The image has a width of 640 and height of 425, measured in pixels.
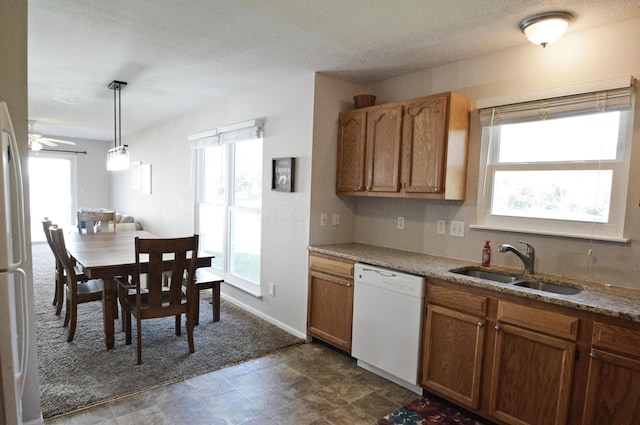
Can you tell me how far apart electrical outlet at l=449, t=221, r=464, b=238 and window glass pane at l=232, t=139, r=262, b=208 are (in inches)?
80.3

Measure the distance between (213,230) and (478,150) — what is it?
11.5ft

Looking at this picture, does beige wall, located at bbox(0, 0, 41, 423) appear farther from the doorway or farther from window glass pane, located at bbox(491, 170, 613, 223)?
the doorway

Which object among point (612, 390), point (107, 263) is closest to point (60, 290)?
point (107, 263)

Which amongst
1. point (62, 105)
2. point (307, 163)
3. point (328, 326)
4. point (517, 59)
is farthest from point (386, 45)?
point (62, 105)

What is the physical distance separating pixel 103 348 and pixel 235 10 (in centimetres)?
274

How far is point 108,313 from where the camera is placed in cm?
297

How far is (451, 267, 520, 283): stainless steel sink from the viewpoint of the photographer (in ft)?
7.92

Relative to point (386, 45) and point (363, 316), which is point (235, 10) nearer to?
point (386, 45)

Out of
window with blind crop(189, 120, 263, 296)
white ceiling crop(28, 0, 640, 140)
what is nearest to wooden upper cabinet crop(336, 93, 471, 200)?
white ceiling crop(28, 0, 640, 140)

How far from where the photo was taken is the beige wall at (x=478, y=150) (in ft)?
6.92

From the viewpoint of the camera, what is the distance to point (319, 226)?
333 centimetres

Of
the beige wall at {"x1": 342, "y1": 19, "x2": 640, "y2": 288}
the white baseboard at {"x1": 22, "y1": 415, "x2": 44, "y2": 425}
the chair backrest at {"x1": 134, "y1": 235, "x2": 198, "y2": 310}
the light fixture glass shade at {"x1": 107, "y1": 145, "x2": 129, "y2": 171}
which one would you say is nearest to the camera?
the white baseboard at {"x1": 22, "y1": 415, "x2": 44, "y2": 425}

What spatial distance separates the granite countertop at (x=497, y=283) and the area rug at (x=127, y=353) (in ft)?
3.42

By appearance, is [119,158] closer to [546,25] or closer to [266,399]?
[266,399]
